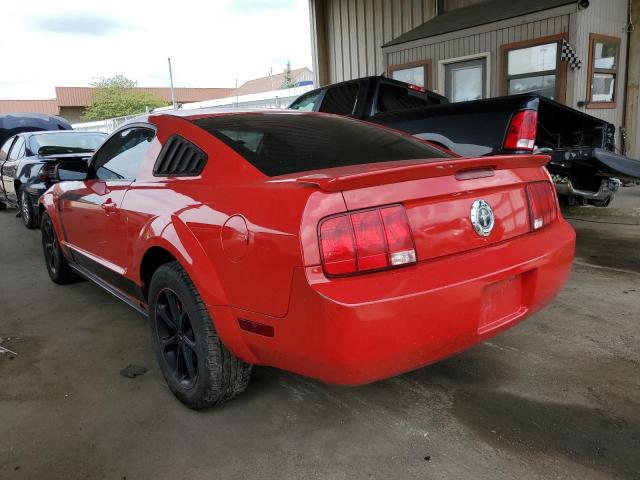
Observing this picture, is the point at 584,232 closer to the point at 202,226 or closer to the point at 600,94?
the point at 600,94

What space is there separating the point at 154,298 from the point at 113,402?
0.56 meters

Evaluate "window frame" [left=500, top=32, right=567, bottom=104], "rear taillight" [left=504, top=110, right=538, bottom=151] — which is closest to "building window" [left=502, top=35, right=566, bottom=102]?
"window frame" [left=500, top=32, right=567, bottom=104]

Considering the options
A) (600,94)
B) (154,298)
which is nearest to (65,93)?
(600,94)

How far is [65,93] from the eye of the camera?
48625 mm

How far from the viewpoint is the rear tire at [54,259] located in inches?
174

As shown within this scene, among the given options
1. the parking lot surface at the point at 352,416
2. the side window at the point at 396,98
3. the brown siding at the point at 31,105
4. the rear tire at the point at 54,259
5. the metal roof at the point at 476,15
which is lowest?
the parking lot surface at the point at 352,416

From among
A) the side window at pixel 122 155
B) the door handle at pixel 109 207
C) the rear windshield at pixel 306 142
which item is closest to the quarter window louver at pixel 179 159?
the rear windshield at pixel 306 142

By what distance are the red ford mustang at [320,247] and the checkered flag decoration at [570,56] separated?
6637 mm

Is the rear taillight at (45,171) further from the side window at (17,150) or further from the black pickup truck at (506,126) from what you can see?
the black pickup truck at (506,126)

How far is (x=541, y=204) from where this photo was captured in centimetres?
240

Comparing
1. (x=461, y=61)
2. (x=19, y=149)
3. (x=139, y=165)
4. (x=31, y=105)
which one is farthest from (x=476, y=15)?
(x=31, y=105)

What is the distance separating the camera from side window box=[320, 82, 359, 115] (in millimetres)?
6348

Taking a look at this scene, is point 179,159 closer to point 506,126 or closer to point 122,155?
point 122,155

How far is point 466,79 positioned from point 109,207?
834 centimetres
